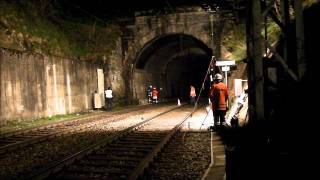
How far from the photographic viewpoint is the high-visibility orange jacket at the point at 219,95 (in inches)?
412

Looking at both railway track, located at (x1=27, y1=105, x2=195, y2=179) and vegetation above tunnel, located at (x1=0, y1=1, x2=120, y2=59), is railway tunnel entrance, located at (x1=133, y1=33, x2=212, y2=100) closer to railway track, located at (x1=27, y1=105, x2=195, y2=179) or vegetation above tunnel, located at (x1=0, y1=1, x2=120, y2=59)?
vegetation above tunnel, located at (x1=0, y1=1, x2=120, y2=59)

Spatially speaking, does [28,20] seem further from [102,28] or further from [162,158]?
[162,158]

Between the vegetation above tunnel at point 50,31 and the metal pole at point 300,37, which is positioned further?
the vegetation above tunnel at point 50,31

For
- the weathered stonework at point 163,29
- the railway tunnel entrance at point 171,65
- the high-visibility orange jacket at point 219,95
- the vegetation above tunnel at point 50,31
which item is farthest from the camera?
the railway tunnel entrance at point 171,65

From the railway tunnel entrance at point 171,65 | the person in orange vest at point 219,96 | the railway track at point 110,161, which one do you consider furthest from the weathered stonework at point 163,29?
the railway track at point 110,161

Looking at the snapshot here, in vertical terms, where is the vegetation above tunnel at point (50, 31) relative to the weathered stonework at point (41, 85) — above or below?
above

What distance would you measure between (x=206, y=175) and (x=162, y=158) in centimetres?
196

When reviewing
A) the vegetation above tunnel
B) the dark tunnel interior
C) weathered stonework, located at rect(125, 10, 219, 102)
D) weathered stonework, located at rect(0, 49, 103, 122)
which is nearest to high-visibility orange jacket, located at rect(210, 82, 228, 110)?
weathered stonework, located at rect(0, 49, 103, 122)

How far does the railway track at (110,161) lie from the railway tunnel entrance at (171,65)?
64.5 feet

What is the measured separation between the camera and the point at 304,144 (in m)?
6.54

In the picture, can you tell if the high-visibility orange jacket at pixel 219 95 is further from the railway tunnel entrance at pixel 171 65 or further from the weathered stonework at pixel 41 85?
the railway tunnel entrance at pixel 171 65

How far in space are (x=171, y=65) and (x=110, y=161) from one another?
35.4 m

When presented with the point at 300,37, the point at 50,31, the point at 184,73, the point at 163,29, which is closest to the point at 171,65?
the point at 184,73

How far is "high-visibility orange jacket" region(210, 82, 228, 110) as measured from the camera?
10.5 m
